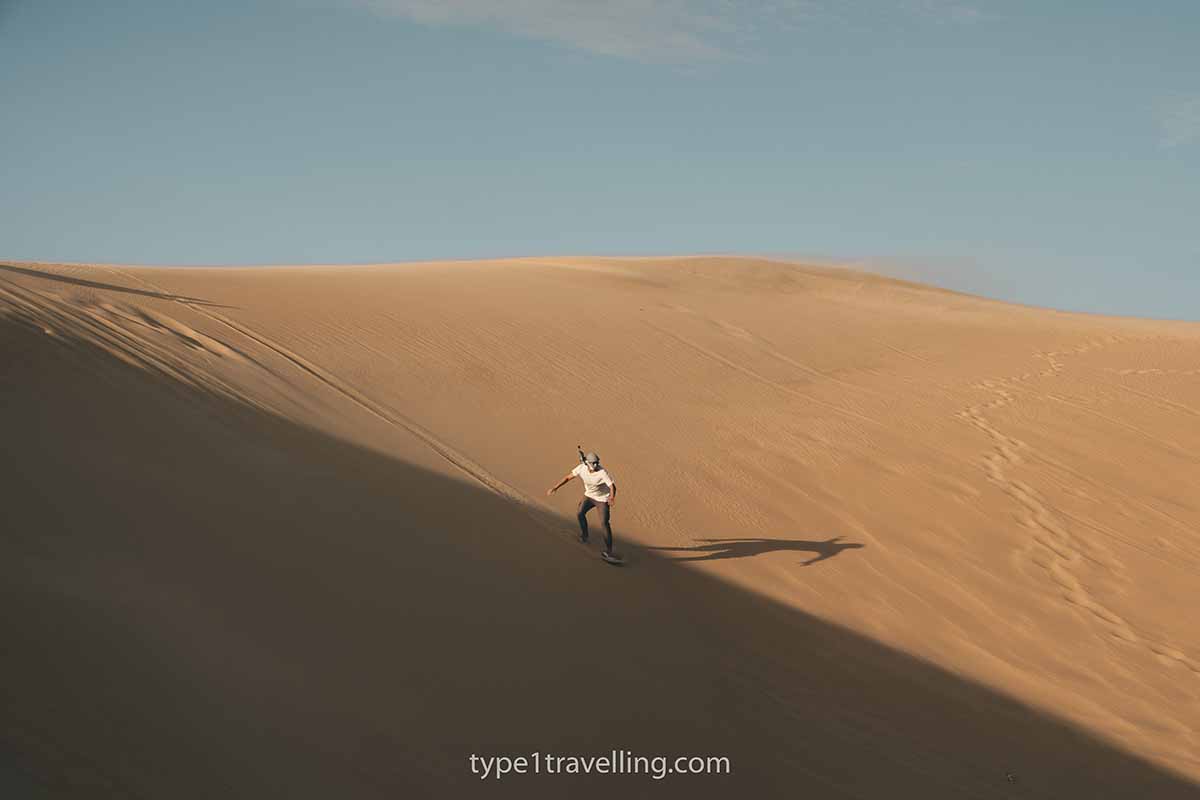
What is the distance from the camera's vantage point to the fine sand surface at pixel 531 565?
4535 mm

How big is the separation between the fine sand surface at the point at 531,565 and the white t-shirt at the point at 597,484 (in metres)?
0.45

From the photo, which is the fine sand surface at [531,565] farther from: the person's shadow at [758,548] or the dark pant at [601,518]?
the dark pant at [601,518]

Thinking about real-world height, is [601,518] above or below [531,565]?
above

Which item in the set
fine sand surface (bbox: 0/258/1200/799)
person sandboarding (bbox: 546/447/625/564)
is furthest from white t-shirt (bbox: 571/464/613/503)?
fine sand surface (bbox: 0/258/1200/799)

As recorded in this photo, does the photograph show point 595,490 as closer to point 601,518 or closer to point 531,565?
point 601,518

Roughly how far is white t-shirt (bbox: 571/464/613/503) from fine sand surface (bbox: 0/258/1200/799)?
454mm

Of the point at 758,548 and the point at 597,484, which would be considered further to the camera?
the point at 758,548

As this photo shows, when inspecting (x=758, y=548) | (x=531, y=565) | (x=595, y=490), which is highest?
(x=595, y=490)

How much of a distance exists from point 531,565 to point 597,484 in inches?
44.9

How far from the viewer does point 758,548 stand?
936cm

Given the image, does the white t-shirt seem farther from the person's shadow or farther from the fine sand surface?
the person's shadow

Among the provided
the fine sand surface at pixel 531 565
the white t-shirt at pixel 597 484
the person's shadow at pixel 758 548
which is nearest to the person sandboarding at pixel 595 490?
the white t-shirt at pixel 597 484

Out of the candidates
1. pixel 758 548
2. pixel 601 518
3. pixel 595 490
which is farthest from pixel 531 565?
pixel 758 548

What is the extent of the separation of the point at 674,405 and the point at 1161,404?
8457 mm
